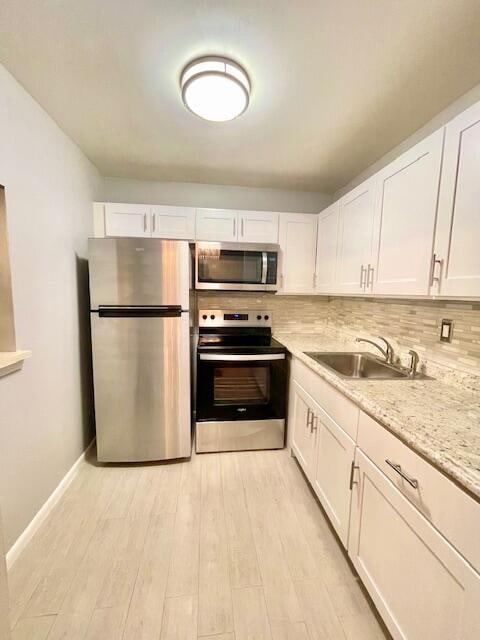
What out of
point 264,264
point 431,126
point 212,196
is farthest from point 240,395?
point 431,126

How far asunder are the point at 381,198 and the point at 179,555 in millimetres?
2244

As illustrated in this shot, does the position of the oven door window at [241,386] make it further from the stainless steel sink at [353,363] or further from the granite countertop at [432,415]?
the granite countertop at [432,415]

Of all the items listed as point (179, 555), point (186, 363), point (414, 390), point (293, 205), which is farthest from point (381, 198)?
point (179, 555)

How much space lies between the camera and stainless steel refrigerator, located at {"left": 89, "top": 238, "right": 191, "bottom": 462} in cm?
190

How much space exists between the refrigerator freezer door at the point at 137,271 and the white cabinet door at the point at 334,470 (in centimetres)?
129

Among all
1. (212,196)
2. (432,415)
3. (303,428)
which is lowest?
(303,428)

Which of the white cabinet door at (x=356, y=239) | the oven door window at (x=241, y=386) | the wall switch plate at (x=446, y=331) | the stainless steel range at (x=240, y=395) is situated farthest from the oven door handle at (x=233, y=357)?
the wall switch plate at (x=446, y=331)

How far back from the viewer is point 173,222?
2.38 meters

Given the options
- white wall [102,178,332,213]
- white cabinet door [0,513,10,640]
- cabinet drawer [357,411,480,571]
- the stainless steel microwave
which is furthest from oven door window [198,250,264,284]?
white cabinet door [0,513,10,640]

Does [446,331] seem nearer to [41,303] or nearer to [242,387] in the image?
[242,387]

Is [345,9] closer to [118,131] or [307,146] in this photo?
[307,146]

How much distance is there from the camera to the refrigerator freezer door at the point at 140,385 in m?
1.97

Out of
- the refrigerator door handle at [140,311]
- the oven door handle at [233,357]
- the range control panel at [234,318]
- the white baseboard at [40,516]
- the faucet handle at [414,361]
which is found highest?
the refrigerator door handle at [140,311]

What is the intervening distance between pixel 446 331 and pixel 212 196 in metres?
2.25
